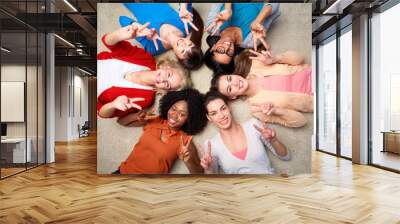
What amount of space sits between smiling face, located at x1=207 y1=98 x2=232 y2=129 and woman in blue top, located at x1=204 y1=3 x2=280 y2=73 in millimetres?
571

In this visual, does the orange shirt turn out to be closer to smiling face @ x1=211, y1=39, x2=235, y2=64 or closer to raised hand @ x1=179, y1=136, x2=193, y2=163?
raised hand @ x1=179, y1=136, x2=193, y2=163

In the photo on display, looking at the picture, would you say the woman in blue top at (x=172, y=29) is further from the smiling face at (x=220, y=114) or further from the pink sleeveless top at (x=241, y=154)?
the pink sleeveless top at (x=241, y=154)

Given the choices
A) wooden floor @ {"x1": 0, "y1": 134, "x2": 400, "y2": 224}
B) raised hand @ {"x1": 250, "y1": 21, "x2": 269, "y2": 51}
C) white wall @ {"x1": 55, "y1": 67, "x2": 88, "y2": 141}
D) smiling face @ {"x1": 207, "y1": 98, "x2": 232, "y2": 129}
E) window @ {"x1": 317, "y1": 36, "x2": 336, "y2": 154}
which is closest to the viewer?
wooden floor @ {"x1": 0, "y1": 134, "x2": 400, "y2": 224}

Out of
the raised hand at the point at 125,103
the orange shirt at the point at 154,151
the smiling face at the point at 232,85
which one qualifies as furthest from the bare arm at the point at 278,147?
the raised hand at the point at 125,103

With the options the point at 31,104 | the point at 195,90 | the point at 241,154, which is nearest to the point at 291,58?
the point at 195,90

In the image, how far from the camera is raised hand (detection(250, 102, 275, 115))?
21.5ft

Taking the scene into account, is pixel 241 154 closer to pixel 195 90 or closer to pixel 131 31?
pixel 195 90

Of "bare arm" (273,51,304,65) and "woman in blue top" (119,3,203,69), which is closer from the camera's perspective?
"woman in blue top" (119,3,203,69)

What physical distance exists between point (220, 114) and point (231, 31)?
1457 mm

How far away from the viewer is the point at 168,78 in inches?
257

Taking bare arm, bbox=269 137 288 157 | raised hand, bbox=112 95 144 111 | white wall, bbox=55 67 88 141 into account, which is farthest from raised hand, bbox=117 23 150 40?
white wall, bbox=55 67 88 141

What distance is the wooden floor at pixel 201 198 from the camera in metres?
4.04

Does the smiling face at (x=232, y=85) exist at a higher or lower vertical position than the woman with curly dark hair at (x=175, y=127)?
higher

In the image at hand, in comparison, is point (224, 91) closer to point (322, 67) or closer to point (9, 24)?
point (9, 24)
